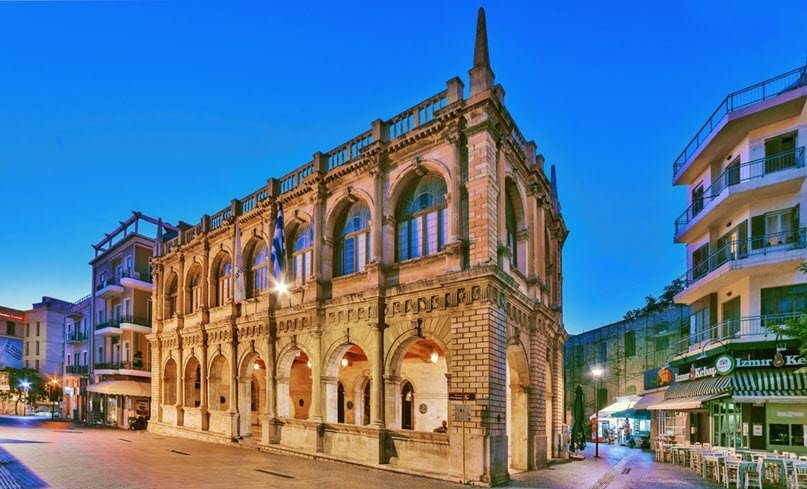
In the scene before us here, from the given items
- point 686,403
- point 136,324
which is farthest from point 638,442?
point 136,324

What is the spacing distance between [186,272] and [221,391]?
7.37 metres

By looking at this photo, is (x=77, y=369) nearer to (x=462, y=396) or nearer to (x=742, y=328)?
(x=462, y=396)

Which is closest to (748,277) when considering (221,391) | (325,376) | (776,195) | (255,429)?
(776,195)

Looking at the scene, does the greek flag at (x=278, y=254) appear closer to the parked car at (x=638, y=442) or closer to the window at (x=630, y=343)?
the parked car at (x=638, y=442)

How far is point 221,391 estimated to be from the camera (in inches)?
1104

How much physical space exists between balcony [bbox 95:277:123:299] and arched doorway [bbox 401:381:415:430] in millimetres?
25340

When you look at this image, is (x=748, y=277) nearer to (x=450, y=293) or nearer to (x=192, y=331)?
(x=450, y=293)

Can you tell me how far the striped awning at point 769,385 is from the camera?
1755cm

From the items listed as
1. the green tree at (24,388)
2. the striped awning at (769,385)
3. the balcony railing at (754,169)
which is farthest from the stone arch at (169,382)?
the green tree at (24,388)

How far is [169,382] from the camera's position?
3266 cm

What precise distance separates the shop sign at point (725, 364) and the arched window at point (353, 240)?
13109 millimetres

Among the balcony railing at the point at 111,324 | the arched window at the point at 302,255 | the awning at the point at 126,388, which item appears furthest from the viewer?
the balcony railing at the point at 111,324

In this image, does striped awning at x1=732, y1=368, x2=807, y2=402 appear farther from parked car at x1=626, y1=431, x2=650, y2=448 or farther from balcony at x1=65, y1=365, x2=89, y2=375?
balcony at x1=65, y1=365, x2=89, y2=375

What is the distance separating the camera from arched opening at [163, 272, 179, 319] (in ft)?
109
